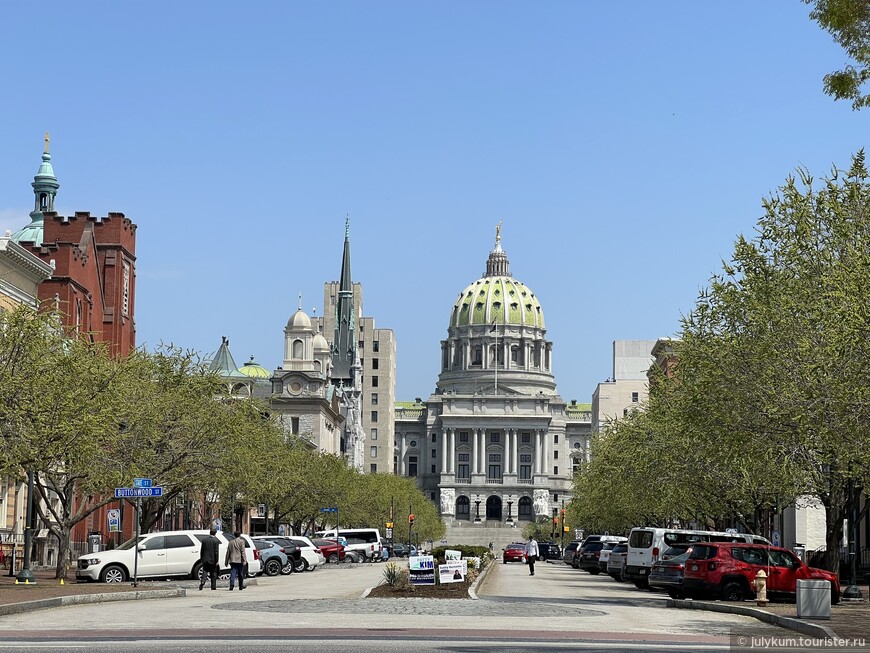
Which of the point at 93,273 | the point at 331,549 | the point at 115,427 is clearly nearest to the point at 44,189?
the point at 93,273

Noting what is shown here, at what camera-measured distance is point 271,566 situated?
5612 cm

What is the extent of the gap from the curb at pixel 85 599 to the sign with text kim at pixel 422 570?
17.9 ft

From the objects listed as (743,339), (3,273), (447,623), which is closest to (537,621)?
(447,623)

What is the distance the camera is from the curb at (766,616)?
79.8ft

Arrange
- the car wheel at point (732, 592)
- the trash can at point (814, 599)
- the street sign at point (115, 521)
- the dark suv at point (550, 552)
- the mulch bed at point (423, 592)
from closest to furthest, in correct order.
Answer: the trash can at point (814, 599) → the mulch bed at point (423, 592) → the car wheel at point (732, 592) → the street sign at point (115, 521) → the dark suv at point (550, 552)

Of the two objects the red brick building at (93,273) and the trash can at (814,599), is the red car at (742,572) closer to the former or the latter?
the trash can at (814,599)

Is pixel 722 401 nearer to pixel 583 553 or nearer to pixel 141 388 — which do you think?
pixel 141 388

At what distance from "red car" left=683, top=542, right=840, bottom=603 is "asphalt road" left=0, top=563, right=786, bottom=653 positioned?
4.11 feet

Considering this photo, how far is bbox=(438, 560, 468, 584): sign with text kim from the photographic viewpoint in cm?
3531

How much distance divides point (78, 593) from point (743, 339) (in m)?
17.1

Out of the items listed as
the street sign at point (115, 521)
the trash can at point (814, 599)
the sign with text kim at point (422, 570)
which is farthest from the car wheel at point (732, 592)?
the street sign at point (115, 521)

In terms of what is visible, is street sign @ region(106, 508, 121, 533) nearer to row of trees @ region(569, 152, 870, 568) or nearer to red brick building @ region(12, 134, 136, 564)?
red brick building @ region(12, 134, 136, 564)

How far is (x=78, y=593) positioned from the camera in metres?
33.2

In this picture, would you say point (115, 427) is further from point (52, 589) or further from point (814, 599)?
point (814, 599)
